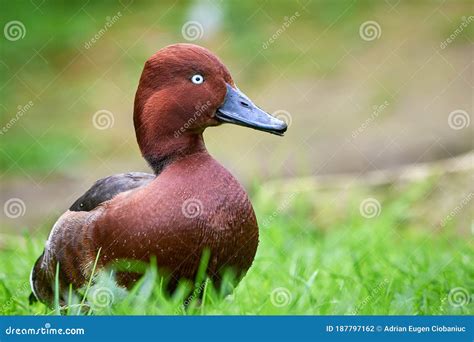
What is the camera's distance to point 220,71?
142 inches

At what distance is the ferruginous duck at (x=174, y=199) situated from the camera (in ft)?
11.0

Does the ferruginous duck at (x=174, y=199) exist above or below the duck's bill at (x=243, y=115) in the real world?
below

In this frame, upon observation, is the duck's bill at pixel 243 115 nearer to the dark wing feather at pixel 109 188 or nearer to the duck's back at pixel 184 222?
the duck's back at pixel 184 222

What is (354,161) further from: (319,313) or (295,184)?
(319,313)

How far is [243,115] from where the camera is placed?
3574mm

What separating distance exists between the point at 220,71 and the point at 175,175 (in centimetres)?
46

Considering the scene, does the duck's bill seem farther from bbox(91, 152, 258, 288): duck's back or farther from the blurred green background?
the blurred green background

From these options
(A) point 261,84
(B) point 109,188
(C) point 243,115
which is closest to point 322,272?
(C) point 243,115

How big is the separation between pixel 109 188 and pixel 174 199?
0.37 m

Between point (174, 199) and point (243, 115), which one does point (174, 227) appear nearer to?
point (174, 199)

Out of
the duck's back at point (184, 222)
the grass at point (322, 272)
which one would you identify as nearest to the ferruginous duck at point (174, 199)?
the duck's back at point (184, 222)

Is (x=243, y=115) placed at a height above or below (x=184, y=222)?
above

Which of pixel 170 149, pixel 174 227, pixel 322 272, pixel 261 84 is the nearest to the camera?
pixel 174 227
